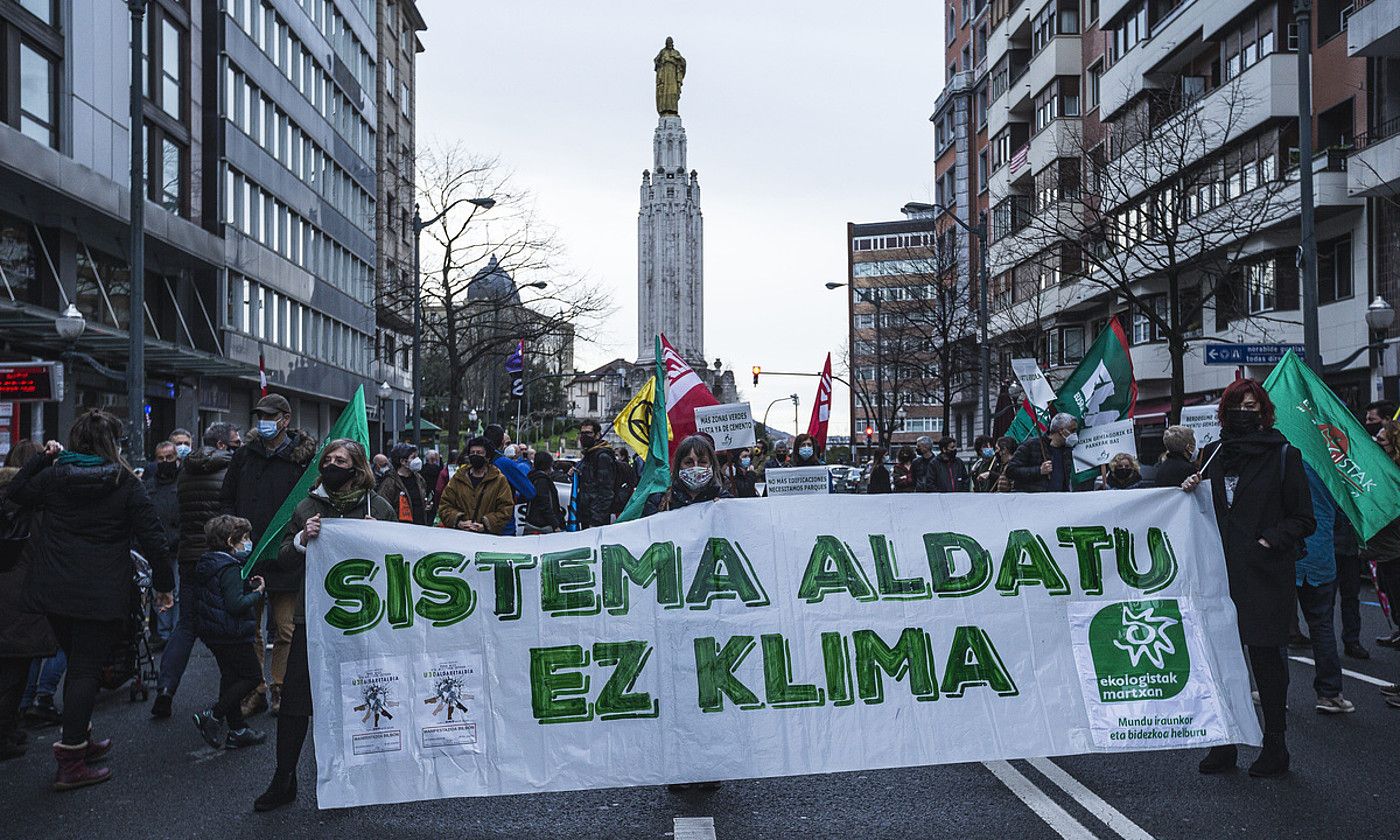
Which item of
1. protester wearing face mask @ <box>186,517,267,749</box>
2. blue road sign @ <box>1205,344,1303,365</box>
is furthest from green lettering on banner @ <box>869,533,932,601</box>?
blue road sign @ <box>1205,344,1303,365</box>

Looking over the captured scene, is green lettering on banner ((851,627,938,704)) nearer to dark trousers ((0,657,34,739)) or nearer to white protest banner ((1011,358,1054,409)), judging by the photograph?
dark trousers ((0,657,34,739))

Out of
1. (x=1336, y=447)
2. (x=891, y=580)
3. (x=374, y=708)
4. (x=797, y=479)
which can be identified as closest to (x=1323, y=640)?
(x=1336, y=447)

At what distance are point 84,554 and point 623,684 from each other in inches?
121

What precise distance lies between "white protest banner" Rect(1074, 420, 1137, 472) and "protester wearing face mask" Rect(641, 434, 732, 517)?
5083 millimetres

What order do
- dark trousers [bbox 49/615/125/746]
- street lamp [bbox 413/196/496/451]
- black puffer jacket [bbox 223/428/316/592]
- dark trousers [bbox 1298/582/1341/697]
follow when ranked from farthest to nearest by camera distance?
street lamp [bbox 413/196/496/451] < black puffer jacket [bbox 223/428/316/592] < dark trousers [bbox 1298/582/1341/697] < dark trousers [bbox 49/615/125/746]

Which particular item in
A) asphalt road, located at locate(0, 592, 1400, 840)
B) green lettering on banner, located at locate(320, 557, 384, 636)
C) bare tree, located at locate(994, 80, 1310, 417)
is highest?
bare tree, located at locate(994, 80, 1310, 417)

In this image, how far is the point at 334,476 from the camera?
258 inches

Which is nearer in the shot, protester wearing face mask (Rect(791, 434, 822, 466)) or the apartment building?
protester wearing face mask (Rect(791, 434, 822, 466))

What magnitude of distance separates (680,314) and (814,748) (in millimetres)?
131466

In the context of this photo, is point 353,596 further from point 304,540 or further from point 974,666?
point 974,666

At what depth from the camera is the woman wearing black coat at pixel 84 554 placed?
270 inches

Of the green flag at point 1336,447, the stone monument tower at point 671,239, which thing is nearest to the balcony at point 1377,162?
the green flag at point 1336,447

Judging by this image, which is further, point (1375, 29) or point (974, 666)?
point (1375, 29)

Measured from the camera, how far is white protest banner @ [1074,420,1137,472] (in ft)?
36.3
